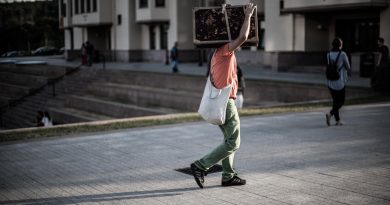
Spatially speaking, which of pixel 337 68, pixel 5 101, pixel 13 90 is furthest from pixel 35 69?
pixel 337 68

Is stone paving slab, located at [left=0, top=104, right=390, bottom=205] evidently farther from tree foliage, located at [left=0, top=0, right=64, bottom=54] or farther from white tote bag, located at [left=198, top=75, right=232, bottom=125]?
tree foliage, located at [left=0, top=0, right=64, bottom=54]

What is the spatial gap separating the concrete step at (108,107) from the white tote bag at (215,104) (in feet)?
46.9

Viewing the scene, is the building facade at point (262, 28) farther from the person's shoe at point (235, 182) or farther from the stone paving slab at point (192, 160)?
the person's shoe at point (235, 182)

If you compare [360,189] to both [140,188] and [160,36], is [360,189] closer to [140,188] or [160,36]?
[140,188]

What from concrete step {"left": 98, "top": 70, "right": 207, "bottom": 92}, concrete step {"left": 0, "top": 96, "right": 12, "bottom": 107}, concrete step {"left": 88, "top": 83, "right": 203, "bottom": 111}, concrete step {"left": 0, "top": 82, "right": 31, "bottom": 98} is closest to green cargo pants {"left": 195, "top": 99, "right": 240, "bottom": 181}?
concrete step {"left": 88, "top": 83, "right": 203, "bottom": 111}

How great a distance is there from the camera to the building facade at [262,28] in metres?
26.9

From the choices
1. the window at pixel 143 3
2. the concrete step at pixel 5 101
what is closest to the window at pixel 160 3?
the window at pixel 143 3

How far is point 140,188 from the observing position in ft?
20.6

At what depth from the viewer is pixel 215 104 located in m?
5.89

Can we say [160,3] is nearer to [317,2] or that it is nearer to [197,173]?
[317,2]

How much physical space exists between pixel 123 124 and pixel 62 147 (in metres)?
2.82

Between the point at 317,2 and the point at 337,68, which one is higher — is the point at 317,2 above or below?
above

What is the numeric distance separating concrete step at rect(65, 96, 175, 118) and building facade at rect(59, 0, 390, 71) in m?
9.88

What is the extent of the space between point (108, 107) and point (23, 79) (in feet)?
41.0
